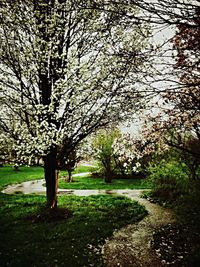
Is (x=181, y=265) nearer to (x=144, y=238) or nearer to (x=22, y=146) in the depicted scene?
(x=144, y=238)

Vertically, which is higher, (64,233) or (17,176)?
(17,176)

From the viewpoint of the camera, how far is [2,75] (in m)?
11.2

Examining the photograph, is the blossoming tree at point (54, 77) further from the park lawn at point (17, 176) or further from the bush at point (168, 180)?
the park lawn at point (17, 176)

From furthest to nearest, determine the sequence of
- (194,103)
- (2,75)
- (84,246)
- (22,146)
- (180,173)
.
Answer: (180,173) < (2,75) < (22,146) < (84,246) < (194,103)

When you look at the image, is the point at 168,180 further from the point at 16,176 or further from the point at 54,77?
the point at 16,176

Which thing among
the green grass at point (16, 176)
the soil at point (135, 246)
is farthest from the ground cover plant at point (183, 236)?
the green grass at point (16, 176)

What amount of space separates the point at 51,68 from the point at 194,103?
599 cm

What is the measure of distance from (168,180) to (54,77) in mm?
8540

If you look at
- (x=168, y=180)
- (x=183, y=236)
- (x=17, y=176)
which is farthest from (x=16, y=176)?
(x=183, y=236)

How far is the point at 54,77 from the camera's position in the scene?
1159 cm

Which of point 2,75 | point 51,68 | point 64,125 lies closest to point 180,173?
point 64,125

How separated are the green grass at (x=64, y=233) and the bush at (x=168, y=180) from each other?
1908 millimetres

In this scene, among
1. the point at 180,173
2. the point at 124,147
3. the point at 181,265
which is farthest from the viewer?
the point at 180,173

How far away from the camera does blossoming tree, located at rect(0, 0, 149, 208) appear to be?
1034cm
